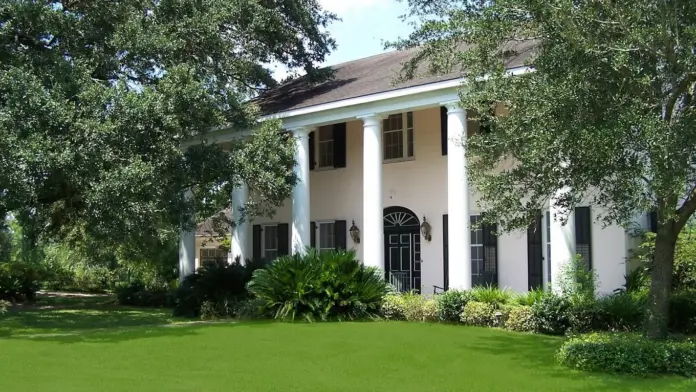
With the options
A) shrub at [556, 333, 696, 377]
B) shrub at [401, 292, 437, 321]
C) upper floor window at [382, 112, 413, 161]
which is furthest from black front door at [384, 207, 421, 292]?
shrub at [556, 333, 696, 377]

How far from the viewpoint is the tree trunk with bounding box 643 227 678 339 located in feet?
33.6

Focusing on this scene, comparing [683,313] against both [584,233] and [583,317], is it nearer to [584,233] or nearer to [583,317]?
[583,317]

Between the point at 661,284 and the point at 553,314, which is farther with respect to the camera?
the point at 553,314

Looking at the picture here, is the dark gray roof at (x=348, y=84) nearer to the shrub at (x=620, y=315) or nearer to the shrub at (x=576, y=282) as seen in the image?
the shrub at (x=576, y=282)

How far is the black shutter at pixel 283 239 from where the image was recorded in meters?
23.0

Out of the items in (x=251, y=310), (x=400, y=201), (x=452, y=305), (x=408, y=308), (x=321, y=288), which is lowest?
(x=251, y=310)

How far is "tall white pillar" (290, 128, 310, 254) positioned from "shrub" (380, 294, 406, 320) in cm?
372

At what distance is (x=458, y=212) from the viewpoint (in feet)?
52.2

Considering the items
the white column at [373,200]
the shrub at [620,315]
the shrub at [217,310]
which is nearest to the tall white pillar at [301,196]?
the white column at [373,200]

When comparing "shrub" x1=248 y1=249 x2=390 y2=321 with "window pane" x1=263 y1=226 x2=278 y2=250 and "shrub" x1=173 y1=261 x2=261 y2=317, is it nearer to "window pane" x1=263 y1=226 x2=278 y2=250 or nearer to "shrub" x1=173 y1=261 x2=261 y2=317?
"shrub" x1=173 y1=261 x2=261 y2=317

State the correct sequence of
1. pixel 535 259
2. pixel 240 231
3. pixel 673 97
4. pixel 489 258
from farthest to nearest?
pixel 240 231, pixel 489 258, pixel 535 259, pixel 673 97

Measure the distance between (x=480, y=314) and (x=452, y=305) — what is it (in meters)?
0.72

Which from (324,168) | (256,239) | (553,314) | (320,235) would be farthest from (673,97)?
(256,239)

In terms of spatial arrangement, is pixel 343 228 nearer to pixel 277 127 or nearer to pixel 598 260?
pixel 277 127
